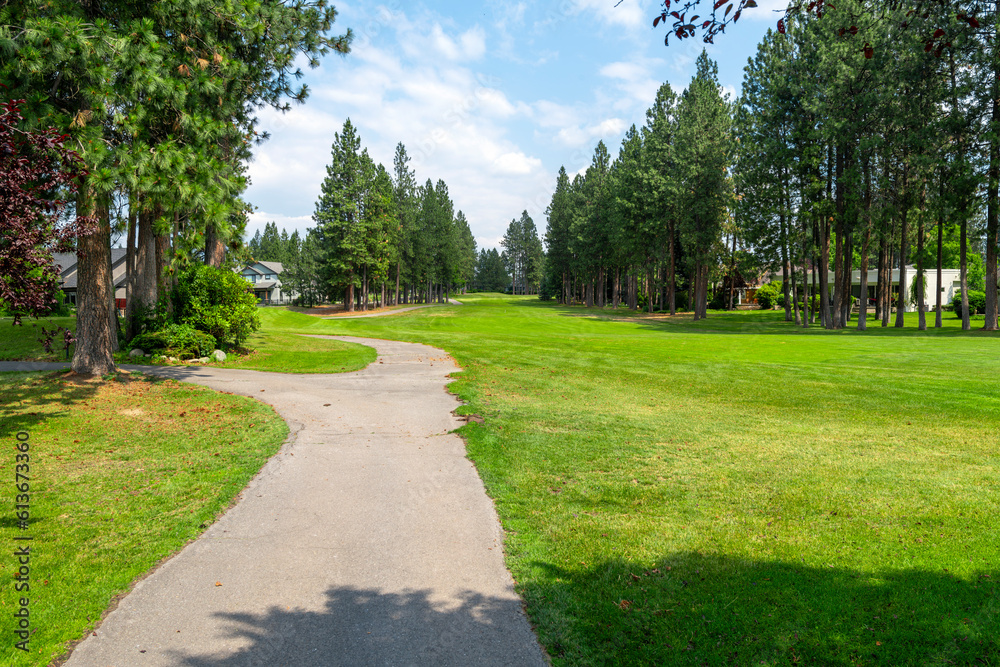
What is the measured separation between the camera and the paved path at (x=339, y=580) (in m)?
3.74

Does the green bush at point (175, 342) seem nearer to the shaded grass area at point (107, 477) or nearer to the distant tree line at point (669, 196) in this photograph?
the shaded grass area at point (107, 477)

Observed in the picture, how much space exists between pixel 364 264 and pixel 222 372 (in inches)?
1958

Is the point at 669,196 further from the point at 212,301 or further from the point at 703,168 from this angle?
the point at 212,301

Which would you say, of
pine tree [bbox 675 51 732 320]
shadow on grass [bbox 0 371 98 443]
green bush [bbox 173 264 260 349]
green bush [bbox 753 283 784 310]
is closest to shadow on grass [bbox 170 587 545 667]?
shadow on grass [bbox 0 371 98 443]

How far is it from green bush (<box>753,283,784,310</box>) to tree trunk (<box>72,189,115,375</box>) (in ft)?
205

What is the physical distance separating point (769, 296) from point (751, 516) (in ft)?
204

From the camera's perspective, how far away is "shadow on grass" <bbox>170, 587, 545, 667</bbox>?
143 inches

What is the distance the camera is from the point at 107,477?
700cm

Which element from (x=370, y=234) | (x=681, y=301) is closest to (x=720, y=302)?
(x=681, y=301)

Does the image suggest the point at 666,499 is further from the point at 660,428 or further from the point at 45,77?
the point at 45,77

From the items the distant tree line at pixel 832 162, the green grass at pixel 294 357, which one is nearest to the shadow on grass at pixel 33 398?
the green grass at pixel 294 357

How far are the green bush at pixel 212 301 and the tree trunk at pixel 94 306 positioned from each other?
4960 mm

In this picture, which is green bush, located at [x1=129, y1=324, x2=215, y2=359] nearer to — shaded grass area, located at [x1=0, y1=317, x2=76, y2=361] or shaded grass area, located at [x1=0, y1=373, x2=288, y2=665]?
shaded grass area, located at [x1=0, y1=317, x2=76, y2=361]

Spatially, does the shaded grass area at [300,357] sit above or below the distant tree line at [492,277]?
below
